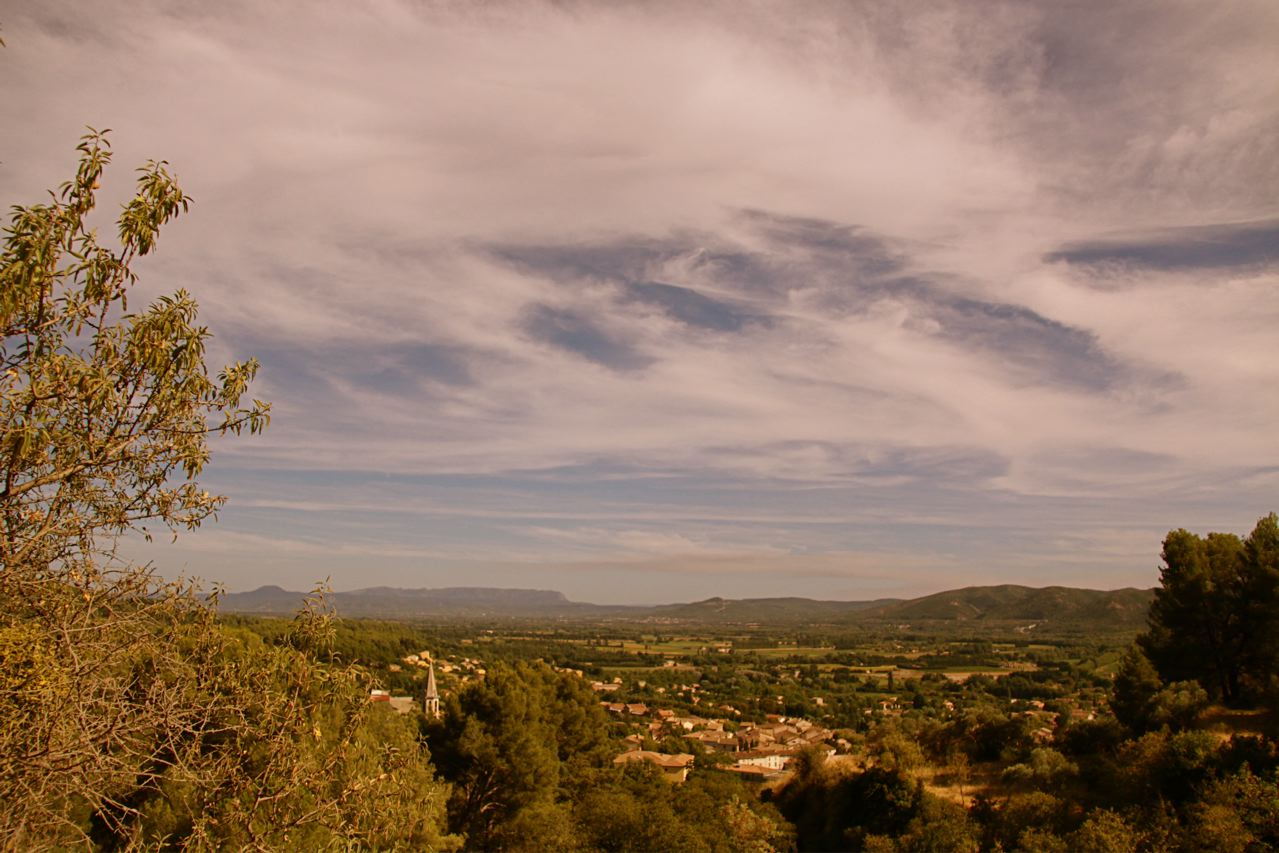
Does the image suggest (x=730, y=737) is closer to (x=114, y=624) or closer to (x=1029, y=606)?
(x=114, y=624)

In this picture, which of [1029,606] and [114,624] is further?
[1029,606]

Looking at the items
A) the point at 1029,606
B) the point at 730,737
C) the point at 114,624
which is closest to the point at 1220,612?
the point at 114,624

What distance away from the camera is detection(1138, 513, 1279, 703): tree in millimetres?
22109

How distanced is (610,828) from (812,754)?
39.6 ft

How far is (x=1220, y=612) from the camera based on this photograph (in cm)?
2317

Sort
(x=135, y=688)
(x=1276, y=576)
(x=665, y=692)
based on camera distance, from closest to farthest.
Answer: (x=135, y=688) → (x=1276, y=576) → (x=665, y=692)

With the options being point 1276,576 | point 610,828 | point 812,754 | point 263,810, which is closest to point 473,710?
point 610,828

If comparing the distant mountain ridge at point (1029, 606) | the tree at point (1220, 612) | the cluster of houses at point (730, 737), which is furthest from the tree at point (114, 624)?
the distant mountain ridge at point (1029, 606)

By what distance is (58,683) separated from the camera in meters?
4.16

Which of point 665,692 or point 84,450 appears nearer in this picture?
point 84,450

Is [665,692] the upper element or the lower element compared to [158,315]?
lower

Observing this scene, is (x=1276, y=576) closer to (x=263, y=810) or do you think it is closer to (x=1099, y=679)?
(x=263, y=810)

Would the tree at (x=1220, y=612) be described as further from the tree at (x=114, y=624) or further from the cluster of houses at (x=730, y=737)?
the tree at (x=114, y=624)

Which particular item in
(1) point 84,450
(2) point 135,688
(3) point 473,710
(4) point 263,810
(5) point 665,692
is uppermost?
(1) point 84,450
